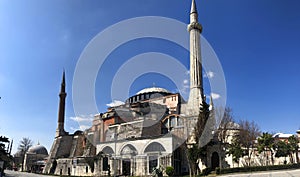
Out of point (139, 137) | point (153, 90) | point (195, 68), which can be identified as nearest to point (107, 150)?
point (139, 137)

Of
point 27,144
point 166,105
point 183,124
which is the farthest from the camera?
point 27,144

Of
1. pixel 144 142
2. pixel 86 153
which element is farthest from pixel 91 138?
pixel 144 142

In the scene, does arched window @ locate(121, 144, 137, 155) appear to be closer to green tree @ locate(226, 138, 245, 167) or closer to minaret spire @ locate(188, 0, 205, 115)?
minaret spire @ locate(188, 0, 205, 115)

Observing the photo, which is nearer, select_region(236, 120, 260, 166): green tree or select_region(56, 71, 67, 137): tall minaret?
select_region(236, 120, 260, 166): green tree

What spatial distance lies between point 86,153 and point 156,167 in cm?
1810

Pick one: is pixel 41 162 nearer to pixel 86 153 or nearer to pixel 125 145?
pixel 86 153

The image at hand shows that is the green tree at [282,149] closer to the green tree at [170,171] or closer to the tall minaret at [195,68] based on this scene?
the tall minaret at [195,68]

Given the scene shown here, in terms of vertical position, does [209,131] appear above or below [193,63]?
below

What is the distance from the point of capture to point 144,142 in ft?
114

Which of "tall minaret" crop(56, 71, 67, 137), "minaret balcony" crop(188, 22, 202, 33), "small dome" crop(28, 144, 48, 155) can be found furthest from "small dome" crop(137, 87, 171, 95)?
"small dome" crop(28, 144, 48, 155)

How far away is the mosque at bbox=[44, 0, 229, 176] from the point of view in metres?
33.4

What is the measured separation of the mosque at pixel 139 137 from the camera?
33375 mm

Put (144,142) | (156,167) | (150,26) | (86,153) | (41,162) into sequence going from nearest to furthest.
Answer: (150,26)
(156,167)
(144,142)
(86,153)
(41,162)

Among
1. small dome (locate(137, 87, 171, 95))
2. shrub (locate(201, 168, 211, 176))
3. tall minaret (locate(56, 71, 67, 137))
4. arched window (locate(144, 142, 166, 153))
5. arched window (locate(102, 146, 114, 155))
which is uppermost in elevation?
small dome (locate(137, 87, 171, 95))
